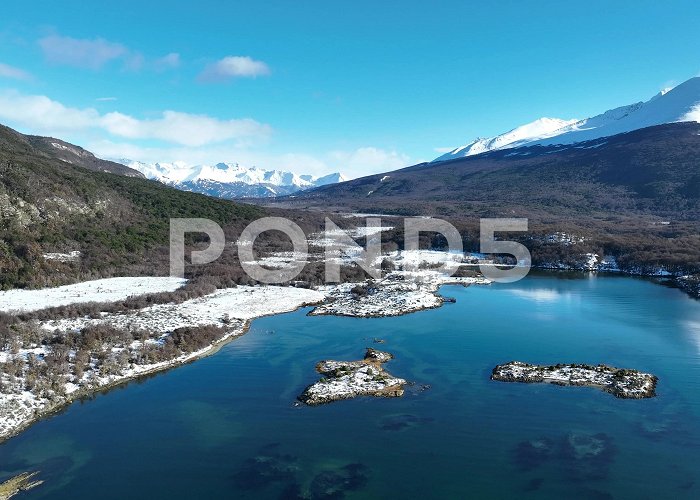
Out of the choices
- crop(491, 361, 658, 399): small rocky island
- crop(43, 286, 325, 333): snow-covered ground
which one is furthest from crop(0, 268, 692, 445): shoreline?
crop(491, 361, 658, 399): small rocky island

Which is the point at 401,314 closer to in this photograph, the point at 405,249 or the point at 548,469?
the point at 548,469

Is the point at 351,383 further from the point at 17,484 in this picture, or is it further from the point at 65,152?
the point at 65,152

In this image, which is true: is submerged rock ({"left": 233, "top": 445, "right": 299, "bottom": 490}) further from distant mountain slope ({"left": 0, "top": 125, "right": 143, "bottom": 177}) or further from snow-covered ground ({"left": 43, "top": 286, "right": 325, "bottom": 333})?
distant mountain slope ({"left": 0, "top": 125, "right": 143, "bottom": 177})

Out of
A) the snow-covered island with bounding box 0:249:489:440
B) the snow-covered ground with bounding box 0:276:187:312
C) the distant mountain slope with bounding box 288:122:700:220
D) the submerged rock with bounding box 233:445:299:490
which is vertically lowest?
the submerged rock with bounding box 233:445:299:490

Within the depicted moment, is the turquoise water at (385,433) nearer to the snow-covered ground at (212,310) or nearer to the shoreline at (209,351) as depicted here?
the shoreline at (209,351)

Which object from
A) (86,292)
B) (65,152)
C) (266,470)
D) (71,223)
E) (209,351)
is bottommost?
(266,470)

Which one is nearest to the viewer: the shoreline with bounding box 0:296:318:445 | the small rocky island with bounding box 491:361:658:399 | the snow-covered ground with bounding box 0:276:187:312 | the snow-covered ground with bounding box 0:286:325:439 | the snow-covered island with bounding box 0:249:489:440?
the shoreline with bounding box 0:296:318:445

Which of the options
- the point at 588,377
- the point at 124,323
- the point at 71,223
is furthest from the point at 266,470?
the point at 71,223
